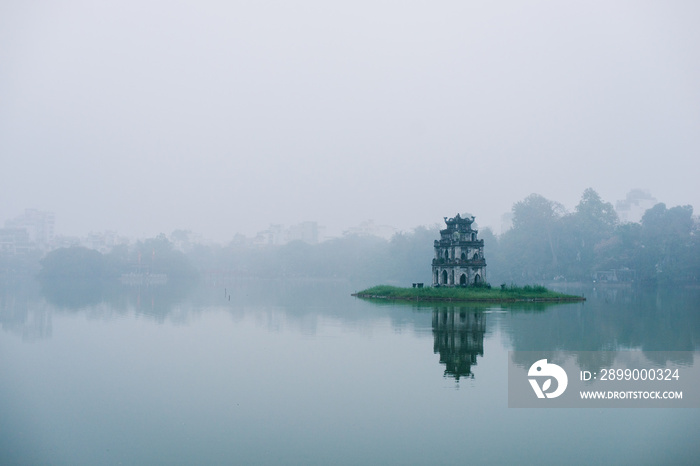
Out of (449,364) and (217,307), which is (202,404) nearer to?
(449,364)

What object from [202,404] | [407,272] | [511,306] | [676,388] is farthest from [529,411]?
[407,272]

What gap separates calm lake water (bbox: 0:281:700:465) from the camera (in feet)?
59.4

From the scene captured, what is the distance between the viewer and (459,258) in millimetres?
82125

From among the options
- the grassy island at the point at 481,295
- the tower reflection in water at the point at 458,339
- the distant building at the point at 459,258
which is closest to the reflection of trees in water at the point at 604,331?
the tower reflection in water at the point at 458,339

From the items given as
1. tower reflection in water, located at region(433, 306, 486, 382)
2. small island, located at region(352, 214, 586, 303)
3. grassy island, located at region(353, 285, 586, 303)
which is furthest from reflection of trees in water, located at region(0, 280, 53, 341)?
grassy island, located at region(353, 285, 586, 303)

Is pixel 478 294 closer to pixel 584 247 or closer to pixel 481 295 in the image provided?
pixel 481 295

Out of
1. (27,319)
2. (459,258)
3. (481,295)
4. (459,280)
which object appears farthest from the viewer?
(459,258)

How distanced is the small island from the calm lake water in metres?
28.2

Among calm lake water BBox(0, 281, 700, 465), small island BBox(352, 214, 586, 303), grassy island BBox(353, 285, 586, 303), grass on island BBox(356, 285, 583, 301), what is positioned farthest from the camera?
small island BBox(352, 214, 586, 303)

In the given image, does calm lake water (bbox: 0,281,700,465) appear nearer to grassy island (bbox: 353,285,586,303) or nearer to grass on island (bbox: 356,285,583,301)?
grassy island (bbox: 353,285,586,303)

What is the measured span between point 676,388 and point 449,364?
9.82 m

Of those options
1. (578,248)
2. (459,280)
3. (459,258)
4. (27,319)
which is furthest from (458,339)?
(578,248)

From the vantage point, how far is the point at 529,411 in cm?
2228

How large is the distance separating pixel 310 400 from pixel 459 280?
60.3m
